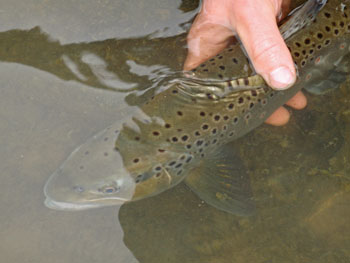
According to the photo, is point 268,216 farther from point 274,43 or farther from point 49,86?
point 49,86

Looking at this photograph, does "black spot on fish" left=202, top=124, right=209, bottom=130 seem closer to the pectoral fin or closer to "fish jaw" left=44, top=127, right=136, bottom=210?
the pectoral fin

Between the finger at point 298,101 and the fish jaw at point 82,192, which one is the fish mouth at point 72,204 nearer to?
the fish jaw at point 82,192

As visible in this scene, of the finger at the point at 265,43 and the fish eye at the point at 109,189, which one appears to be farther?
the fish eye at the point at 109,189

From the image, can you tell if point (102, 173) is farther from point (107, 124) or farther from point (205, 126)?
point (205, 126)

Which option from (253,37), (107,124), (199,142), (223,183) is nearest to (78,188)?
(107,124)

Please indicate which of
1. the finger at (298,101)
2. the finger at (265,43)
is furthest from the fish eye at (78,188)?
the finger at (298,101)

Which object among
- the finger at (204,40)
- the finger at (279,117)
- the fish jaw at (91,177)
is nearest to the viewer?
the fish jaw at (91,177)

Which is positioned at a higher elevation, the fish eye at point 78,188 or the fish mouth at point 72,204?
the fish eye at point 78,188
